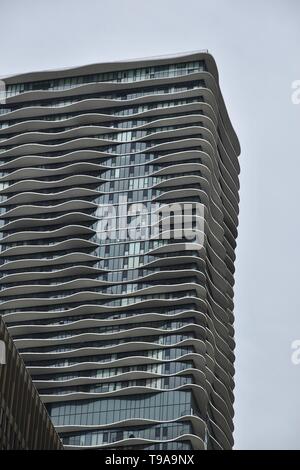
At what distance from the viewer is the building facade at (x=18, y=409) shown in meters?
126

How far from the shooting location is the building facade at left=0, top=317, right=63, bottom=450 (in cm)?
12625

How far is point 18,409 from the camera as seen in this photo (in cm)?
13075

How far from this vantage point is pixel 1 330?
410 feet
